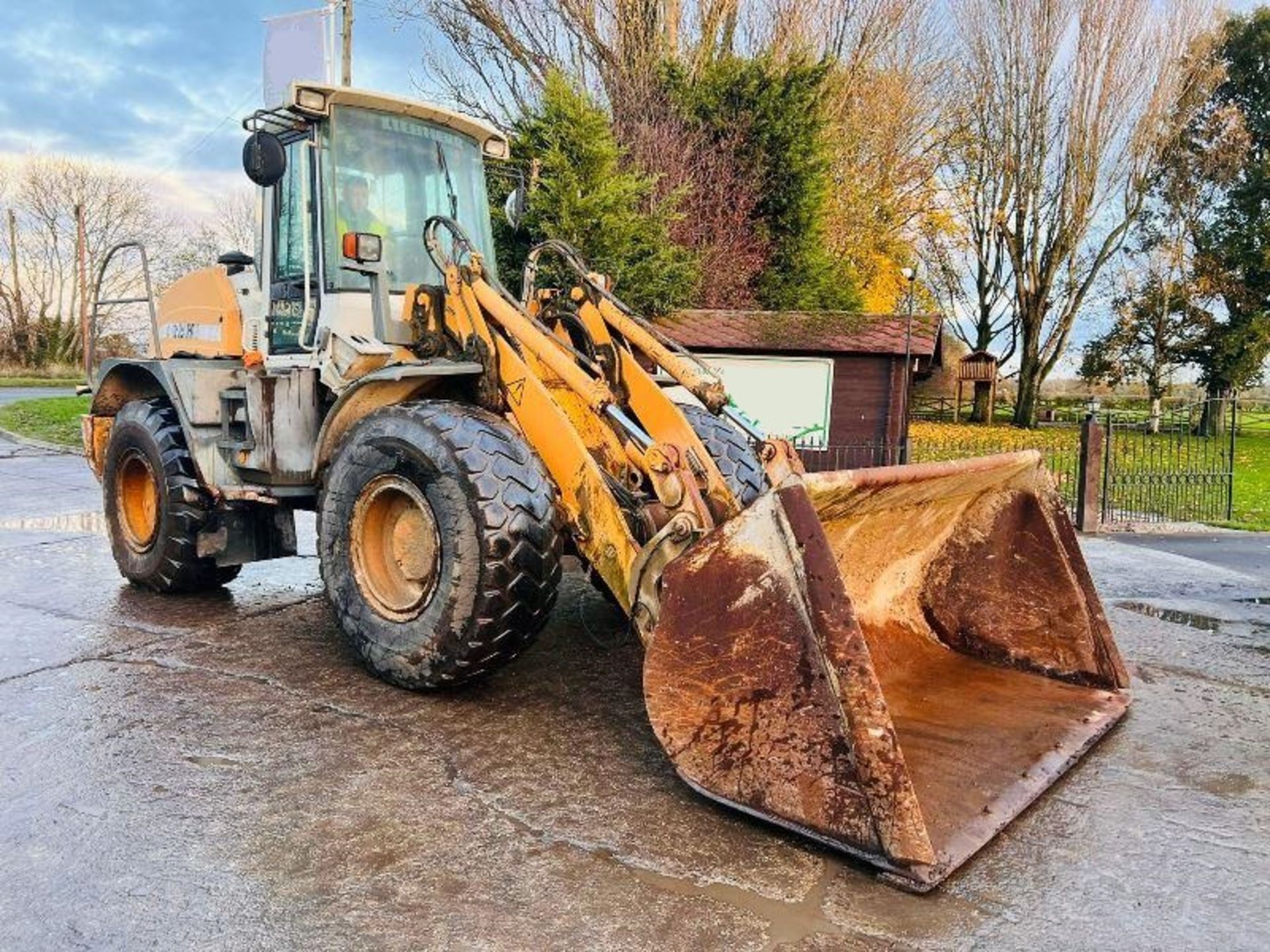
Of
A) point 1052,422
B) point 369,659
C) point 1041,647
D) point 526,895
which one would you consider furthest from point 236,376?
point 1052,422

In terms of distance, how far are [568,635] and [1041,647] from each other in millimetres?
2385

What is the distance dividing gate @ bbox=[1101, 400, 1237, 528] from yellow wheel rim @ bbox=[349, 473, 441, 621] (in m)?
9.39

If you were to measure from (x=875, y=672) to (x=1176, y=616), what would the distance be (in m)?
4.06

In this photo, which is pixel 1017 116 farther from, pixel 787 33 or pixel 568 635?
pixel 568 635

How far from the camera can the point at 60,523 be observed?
895 cm

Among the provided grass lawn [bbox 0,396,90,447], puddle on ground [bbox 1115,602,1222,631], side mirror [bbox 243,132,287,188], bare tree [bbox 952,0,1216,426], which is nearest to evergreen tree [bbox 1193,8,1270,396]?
bare tree [bbox 952,0,1216,426]

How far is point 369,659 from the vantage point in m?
4.28

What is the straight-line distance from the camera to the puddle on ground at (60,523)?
28.2ft

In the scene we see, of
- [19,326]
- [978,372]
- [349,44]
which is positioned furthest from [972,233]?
[19,326]

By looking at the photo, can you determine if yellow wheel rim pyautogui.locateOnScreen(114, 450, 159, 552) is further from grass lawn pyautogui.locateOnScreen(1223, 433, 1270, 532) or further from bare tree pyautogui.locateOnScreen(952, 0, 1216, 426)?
bare tree pyautogui.locateOnScreen(952, 0, 1216, 426)

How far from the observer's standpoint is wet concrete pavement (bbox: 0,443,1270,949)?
8.58 ft

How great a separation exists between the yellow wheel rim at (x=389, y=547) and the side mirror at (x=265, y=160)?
156cm

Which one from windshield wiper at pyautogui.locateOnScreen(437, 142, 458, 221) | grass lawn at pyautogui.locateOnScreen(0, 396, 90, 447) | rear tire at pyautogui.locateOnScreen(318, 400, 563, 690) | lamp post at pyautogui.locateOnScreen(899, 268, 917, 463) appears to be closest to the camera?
rear tire at pyautogui.locateOnScreen(318, 400, 563, 690)

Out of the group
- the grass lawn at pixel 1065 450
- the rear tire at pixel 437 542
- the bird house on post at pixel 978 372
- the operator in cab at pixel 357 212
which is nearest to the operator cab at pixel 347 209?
the operator in cab at pixel 357 212
